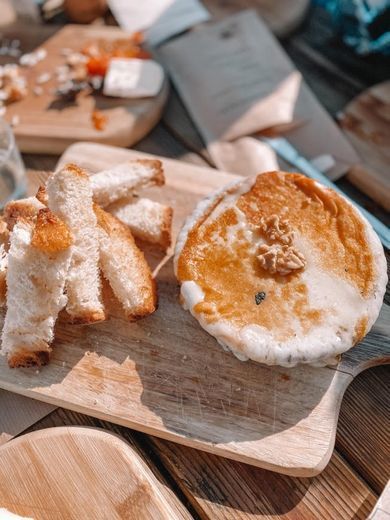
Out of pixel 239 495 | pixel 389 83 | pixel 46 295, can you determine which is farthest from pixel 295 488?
pixel 389 83

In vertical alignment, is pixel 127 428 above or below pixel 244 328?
below

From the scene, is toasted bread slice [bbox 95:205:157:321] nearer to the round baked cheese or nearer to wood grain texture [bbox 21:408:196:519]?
the round baked cheese

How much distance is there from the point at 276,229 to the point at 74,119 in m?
1.16

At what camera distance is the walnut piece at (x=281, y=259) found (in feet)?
4.90

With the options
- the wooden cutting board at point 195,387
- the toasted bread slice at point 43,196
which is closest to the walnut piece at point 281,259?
the wooden cutting board at point 195,387

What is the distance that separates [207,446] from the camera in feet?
4.68

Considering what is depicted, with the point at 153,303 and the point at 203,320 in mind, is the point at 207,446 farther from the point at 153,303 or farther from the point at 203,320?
the point at 153,303

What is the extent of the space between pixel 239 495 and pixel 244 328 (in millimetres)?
452

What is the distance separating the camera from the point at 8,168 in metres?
1.95

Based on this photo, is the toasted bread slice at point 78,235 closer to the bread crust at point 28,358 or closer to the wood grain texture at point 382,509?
the bread crust at point 28,358

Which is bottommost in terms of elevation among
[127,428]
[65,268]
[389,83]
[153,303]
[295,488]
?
[127,428]

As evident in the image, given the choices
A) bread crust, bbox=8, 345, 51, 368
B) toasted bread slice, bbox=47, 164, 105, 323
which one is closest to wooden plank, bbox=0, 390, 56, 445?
bread crust, bbox=8, 345, 51, 368

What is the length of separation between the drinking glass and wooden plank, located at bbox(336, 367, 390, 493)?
1.40 meters

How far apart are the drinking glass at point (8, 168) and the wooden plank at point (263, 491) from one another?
1.14 m
